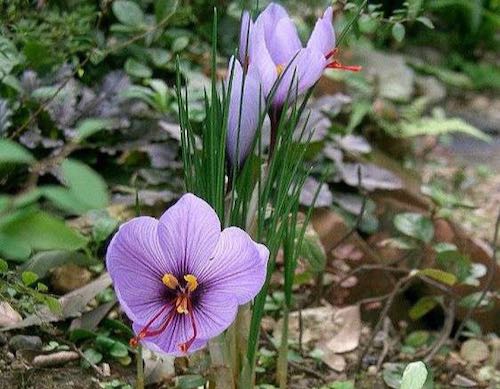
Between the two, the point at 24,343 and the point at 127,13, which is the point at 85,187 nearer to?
the point at 24,343

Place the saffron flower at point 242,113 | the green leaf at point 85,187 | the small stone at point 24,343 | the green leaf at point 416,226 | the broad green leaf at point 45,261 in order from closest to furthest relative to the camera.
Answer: the green leaf at point 85,187
the saffron flower at point 242,113
the small stone at point 24,343
the broad green leaf at point 45,261
the green leaf at point 416,226

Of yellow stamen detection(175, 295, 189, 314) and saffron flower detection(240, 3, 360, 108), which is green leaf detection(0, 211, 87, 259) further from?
saffron flower detection(240, 3, 360, 108)

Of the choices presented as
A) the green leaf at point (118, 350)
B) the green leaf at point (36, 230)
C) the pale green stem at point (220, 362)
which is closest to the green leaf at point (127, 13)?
the green leaf at point (118, 350)

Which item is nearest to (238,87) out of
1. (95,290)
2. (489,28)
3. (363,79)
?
(95,290)

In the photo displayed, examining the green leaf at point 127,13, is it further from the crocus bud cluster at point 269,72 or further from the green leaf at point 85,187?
the green leaf at point 85,187

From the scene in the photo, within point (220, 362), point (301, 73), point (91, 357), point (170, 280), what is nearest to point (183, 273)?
point (170, 280)

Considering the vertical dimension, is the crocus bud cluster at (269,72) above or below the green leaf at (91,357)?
above

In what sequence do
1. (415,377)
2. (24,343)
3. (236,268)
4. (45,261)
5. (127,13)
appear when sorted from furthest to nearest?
(127,13)
(45,261)
(24,343)
(415,377)
(236,268)
